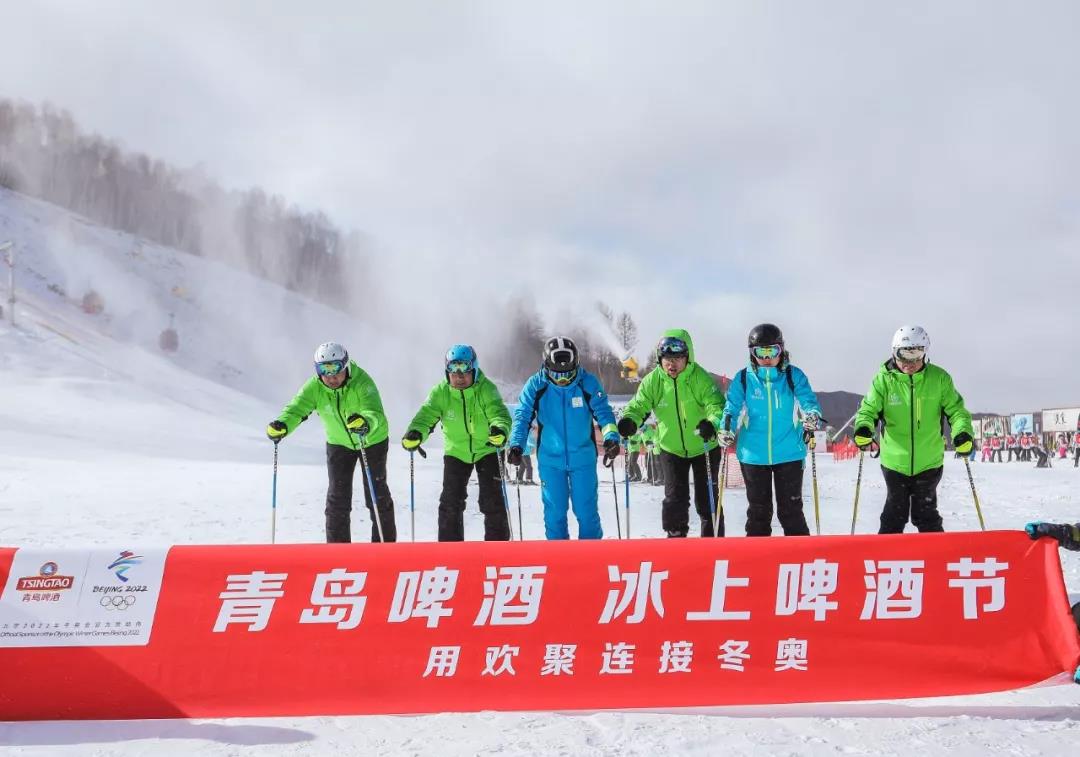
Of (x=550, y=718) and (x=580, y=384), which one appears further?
(x=580, y=384)

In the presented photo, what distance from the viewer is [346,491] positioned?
22.8 feet

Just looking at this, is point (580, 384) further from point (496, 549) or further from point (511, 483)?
point (511, 483)

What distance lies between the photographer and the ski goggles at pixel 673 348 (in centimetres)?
650

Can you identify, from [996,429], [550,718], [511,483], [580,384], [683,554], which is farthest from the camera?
[996,429]

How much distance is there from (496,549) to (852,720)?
1.78 metres

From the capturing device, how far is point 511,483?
1791 cm

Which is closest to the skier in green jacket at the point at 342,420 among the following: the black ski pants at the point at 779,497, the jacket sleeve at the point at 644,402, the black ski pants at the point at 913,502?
the jacket sleeve at the point at 644,402

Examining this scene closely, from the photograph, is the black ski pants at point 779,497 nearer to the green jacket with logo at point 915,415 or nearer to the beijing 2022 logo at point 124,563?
the green jacket with logo at point 915,415

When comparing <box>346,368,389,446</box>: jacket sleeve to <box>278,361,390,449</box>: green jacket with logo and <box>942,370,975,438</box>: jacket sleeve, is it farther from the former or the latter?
<box>942,370,975,438</box>: jacket sleeve

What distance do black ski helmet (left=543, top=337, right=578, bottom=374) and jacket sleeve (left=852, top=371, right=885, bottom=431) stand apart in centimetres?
234

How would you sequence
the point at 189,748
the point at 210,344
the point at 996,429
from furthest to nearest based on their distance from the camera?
the point at 210,344
the point at 996,429
the point at 189,748

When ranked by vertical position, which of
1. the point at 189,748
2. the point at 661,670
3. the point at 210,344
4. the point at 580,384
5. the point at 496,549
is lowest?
the point at 189,748

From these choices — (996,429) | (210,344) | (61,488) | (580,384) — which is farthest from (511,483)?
(210,344)

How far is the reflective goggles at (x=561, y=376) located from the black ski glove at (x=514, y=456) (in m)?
0.64
